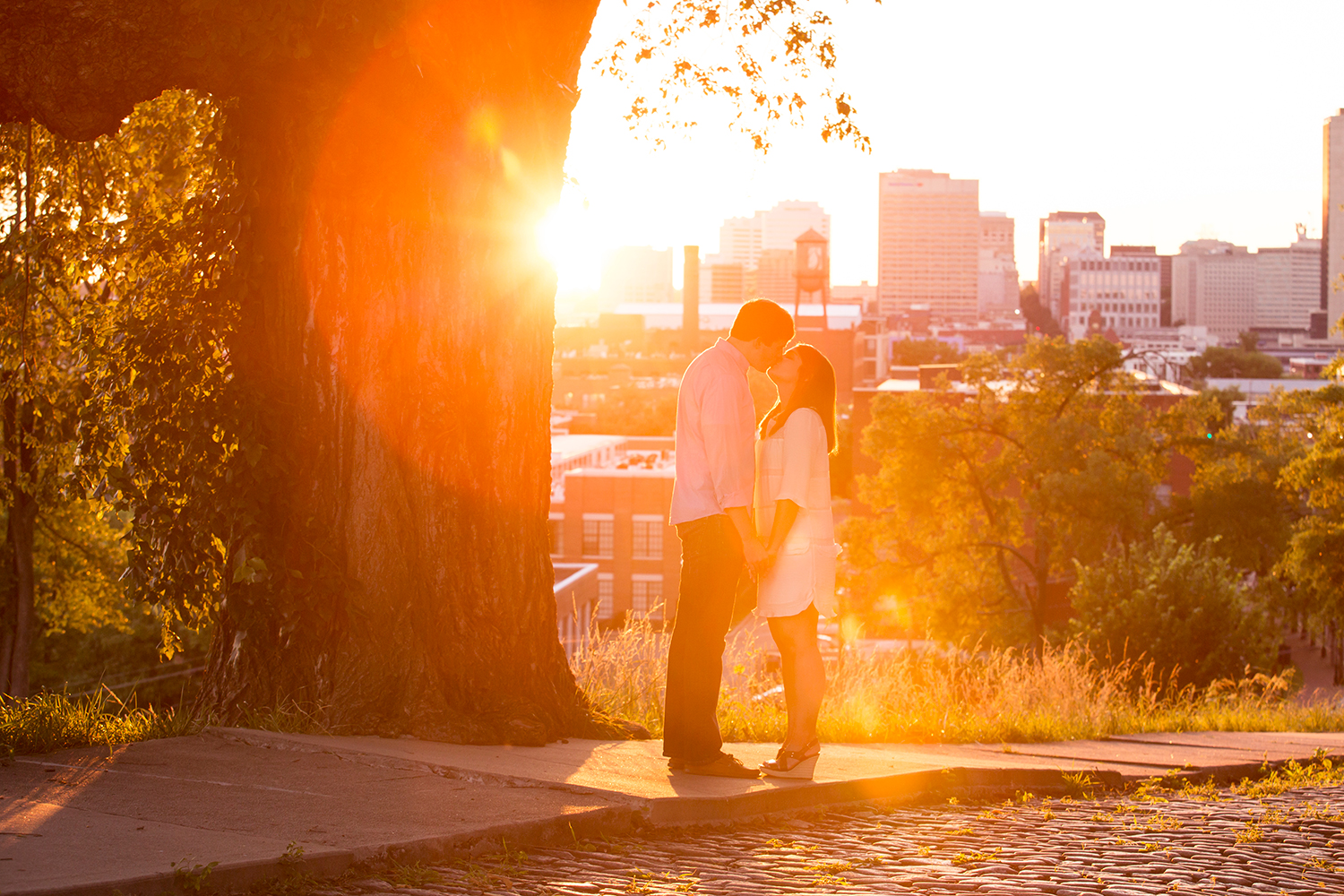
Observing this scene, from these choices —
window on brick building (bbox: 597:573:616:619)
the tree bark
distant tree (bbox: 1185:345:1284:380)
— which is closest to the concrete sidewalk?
the tree bark

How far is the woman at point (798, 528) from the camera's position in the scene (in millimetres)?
4926

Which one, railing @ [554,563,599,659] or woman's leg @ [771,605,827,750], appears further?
railing @ [554,563,599,659]

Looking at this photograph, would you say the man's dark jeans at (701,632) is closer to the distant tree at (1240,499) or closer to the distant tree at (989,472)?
the distant tree at (989,472)

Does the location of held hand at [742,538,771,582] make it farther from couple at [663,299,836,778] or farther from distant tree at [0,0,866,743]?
distant tree at [0,0,866,743]

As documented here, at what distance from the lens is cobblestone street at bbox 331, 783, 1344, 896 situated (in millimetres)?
3422

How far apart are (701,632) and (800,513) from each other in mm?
651

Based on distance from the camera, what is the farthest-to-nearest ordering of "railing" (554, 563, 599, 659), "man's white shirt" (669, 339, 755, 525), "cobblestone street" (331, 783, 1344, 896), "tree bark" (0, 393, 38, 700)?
1. "railing" (554, 563, 599, 659)
2. "tree bark" (0, 393, 38, 700)
3. "man's white shirt" (669, 339, 755, 525)
4. "cobblestone street" (331, 783, 1344, 896)

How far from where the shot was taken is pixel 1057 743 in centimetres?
766

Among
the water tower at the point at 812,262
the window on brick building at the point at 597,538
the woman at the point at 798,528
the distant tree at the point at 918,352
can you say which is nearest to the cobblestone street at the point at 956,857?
the woman at the point at 798,528

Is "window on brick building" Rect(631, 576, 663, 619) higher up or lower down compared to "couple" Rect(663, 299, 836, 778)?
lower down

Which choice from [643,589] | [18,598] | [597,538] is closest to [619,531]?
[597,538]

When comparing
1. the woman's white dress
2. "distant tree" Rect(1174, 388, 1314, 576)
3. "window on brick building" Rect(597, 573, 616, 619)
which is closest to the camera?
the woman's white dress

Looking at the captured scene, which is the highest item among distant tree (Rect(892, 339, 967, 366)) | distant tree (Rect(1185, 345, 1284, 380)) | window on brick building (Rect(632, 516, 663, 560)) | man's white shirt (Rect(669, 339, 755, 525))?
distant tree (Rect(892, 339, 967, 366))

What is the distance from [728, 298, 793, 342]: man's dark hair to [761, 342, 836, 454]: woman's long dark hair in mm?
158
